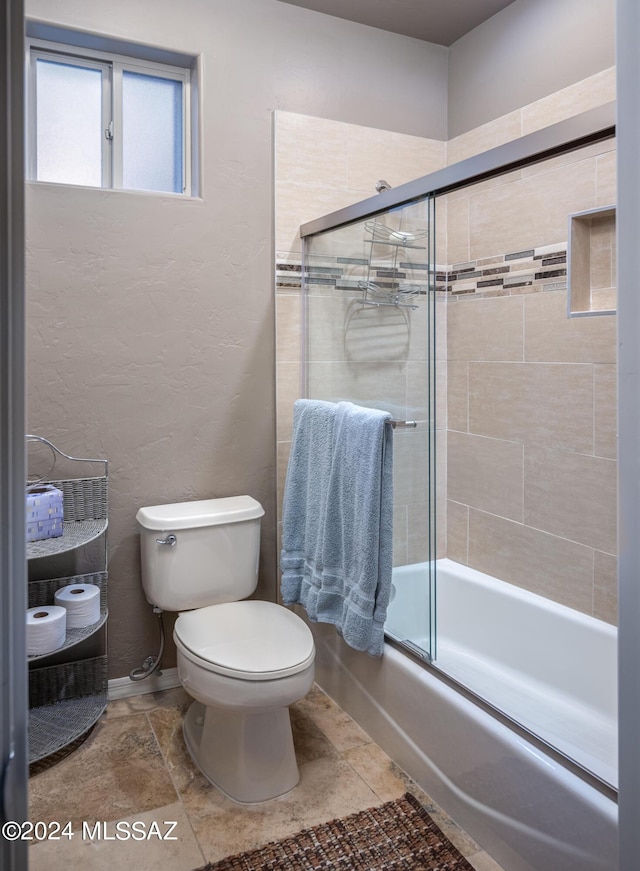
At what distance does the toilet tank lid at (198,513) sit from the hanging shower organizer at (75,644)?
16 centimetres

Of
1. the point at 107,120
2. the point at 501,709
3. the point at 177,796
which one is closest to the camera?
the point at 501,709

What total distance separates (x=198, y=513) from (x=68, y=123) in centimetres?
146

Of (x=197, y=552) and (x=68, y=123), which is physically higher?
(x=68, y=123)

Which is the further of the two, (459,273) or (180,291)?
(459,273)

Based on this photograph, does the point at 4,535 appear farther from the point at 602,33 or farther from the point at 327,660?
the point at 602,33

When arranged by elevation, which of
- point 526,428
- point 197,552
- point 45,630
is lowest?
point 45,630

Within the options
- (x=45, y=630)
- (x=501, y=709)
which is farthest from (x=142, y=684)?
(x=501, y=709)

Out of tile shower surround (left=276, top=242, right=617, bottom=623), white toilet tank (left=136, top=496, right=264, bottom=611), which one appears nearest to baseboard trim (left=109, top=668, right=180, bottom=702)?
white toilet tank (left=136, top=496, right=264, bottom=611)

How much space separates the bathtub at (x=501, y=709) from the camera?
4.75 ft

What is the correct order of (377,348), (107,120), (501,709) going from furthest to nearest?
1. (107,120)
2. (377,348)
3. (501,709)

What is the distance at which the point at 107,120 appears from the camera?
93.4 inches

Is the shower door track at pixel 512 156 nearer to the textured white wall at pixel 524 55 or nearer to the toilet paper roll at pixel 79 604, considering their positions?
the textured white wall at pixel 524 55

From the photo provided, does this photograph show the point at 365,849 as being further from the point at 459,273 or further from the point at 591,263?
the point at 459,273

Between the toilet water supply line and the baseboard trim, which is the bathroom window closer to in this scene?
the toilet water supply line
